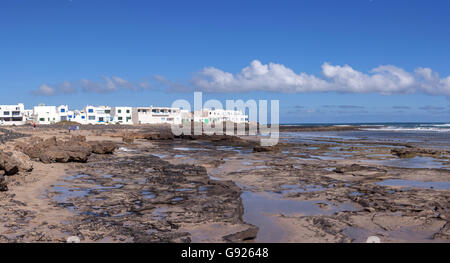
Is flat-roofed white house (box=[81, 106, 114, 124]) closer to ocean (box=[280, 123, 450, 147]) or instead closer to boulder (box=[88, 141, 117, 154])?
ocean (box=[280, 123, 450, 147])

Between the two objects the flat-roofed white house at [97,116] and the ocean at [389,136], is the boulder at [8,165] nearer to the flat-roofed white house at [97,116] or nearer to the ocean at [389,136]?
the ocean at [389,136]

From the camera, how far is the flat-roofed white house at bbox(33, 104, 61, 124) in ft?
365

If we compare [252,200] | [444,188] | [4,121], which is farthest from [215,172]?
[4,121]

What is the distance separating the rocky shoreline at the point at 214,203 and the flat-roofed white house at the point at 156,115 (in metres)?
112

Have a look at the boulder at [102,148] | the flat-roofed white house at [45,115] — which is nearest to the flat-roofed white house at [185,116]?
the flat-roofed white house at [45,115]

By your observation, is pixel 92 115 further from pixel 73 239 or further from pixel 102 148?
pixel 73 239

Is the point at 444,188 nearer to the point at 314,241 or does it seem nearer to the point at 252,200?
the point at 252,200

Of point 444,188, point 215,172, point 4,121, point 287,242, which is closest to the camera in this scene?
point 287,242

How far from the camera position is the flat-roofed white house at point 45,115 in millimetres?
111312

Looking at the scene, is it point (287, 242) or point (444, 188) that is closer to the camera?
point (287, 242)
